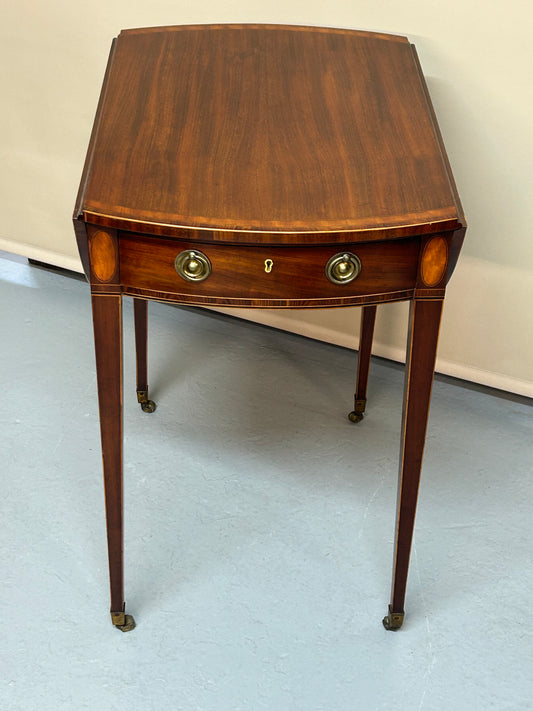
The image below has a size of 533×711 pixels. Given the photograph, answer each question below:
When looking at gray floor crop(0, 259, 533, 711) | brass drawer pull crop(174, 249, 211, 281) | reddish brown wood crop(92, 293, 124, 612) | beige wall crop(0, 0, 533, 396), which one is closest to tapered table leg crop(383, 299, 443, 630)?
gray floor crop(0, 259, 533, 711)

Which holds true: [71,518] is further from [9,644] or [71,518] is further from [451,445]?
[451,445]

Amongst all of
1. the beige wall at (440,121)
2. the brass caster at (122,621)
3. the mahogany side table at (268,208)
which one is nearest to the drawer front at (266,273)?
the mahogany side table at (268,208)

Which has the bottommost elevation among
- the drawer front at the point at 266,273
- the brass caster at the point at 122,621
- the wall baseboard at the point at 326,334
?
the brass caster at the point at 122,621

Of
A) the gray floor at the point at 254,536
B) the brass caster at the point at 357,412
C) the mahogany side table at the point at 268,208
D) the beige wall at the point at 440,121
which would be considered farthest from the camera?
the brass caster at the point at 357,412

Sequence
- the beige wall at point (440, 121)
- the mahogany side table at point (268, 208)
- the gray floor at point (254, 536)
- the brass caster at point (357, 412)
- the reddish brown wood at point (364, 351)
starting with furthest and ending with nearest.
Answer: the brass caster at point (357, 412), the reddish brown wood at point (364, 351), the beige wall at point (440, 121), the gray floor at point (254, 536), the mahogany side table at point (268, 208)

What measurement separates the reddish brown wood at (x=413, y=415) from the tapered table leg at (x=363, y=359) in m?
0.50

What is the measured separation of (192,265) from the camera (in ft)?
3.66

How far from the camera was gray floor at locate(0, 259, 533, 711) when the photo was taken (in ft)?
4.43

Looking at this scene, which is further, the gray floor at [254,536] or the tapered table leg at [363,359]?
the tapered table leg at [363,359]

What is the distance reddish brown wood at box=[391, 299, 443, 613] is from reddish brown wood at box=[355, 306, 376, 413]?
505 mm

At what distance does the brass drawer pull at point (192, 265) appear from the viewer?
3.63 feet

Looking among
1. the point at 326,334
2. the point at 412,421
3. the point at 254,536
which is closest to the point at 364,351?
the point at 326,334

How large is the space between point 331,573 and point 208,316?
2.82 feet

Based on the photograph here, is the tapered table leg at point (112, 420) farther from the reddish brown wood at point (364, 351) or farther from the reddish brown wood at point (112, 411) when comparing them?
the reddish brown wood at point (364, 351)
